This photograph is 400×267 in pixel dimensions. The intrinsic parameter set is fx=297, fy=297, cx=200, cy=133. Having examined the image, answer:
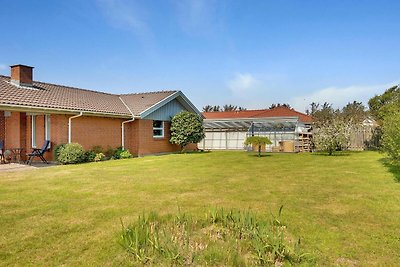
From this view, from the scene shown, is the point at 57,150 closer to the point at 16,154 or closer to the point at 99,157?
the point at 99,157

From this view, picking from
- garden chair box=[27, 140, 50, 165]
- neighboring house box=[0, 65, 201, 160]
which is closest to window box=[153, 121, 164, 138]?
neighboring house box=[0, 65, 201, 160]

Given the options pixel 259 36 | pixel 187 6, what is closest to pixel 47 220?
pixel 187 6

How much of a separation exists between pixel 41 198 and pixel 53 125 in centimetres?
978

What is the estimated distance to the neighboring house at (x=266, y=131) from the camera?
2594cm

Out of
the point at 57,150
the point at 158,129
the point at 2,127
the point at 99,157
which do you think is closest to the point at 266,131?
the point at 158,129

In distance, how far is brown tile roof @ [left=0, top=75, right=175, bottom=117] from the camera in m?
14.6

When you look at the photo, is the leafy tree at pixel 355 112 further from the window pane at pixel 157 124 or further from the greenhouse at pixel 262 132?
the window pane at pixel 157 124

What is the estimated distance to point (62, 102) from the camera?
16.6 meters

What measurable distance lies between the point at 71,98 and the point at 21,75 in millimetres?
2887

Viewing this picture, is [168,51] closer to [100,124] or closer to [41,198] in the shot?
[100,124]

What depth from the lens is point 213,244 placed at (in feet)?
14.1

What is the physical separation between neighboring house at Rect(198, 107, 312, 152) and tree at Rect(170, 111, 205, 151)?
272 inches

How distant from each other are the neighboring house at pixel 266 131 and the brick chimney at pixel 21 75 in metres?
17.4

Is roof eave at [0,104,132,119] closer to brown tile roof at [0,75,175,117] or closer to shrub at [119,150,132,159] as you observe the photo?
brown tile roof at [0,75,175,117]
